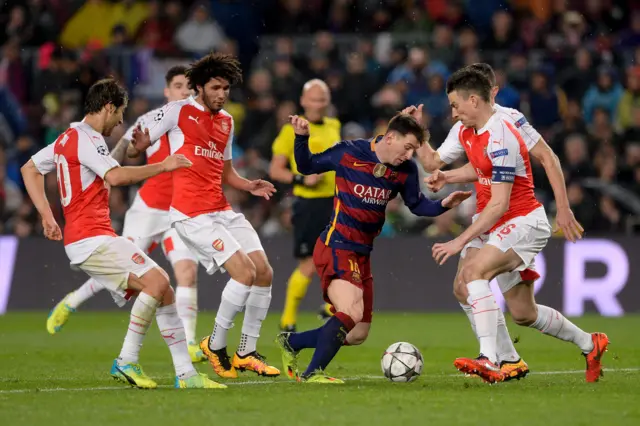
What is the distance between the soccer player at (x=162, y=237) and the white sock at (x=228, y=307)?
4.35 feet

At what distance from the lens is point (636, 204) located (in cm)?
1688

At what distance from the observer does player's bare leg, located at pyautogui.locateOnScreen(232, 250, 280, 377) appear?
30.8 feet

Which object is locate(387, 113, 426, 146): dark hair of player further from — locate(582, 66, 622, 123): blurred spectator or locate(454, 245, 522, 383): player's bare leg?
locate(582, 66, 622, 123): blurred spectator

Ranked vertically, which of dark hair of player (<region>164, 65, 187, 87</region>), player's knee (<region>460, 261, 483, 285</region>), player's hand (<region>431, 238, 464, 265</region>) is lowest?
player's knee (<region>460, 261, 483, 285</region>)

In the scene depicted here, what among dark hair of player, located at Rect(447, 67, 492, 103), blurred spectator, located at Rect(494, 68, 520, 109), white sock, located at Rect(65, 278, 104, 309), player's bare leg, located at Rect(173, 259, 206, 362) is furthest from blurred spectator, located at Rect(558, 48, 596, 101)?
dark hair of player, located at Rect(447, 67, 492, 103)

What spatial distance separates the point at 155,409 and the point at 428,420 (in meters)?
1.62

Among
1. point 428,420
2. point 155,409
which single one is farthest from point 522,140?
point 155,409

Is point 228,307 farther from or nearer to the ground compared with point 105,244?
nearer to the ground

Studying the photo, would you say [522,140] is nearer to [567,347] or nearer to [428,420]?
[428,420]

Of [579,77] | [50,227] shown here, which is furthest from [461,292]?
[579,77]

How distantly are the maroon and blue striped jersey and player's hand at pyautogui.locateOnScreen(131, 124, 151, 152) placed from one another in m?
1.24

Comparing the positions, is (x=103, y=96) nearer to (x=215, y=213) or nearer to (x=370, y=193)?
(x=215, y=213)

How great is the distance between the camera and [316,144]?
42.9 ft

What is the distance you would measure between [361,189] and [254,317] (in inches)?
58.7
